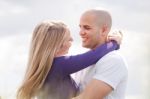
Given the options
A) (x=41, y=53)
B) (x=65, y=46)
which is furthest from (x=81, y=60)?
(x=41, y=53)

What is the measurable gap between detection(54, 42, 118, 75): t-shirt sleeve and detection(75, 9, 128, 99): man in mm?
59

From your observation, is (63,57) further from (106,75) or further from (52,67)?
(106,75)

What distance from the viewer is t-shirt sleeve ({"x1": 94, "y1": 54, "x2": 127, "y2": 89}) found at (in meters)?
4.89

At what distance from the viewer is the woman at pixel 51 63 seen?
5109mm

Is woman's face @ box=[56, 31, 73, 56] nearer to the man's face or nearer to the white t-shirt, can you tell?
the man's face

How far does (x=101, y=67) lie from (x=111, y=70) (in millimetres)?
96

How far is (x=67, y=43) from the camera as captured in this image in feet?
17.1

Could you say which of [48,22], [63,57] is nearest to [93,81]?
[63,57]

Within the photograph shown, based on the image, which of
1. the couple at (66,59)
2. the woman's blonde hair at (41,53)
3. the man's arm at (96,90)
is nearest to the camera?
the man's arm at (96,90)

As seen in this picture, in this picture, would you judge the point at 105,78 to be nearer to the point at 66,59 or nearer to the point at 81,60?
the point at 81,60

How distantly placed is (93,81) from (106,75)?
0.42 feet

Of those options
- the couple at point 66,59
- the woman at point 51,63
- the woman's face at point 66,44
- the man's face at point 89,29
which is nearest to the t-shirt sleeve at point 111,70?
the couple at point 66,59

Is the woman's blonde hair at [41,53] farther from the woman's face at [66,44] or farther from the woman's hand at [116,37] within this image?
the woman's hand at [116,37]

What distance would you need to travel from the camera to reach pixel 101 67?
4.93 metres
